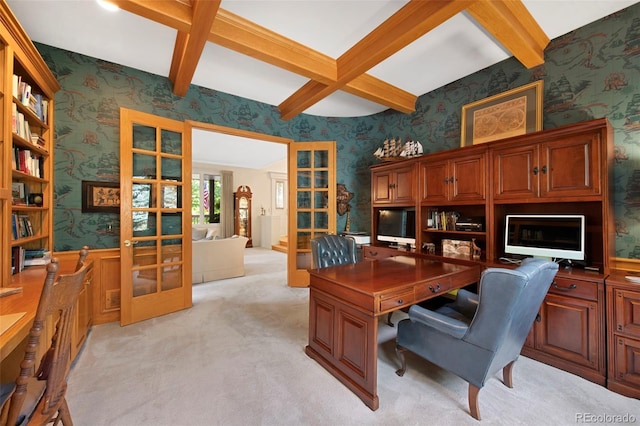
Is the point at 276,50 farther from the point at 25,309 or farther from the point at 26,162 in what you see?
the point at 25,309

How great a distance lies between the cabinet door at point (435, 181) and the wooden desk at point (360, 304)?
3.20ft

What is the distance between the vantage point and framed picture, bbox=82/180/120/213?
2850mm

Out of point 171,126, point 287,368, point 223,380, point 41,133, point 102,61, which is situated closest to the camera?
point 223,380

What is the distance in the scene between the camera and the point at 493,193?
2.62 metres

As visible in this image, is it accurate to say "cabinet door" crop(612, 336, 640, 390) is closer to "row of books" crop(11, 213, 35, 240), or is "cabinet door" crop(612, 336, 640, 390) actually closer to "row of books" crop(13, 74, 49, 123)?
"row of books" crop(11, 213, 35, 240)

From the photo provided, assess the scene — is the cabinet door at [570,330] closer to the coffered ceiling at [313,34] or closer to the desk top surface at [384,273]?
the desk top surface at [384,273]

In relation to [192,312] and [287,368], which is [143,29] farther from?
[287,368]

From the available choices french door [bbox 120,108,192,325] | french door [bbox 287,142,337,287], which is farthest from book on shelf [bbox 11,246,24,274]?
french door [bbox 287,142,337,287]

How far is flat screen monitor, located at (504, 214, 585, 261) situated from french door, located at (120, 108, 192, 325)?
3.67 m

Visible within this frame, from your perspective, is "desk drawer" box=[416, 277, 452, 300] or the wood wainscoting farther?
the wood wainscoting

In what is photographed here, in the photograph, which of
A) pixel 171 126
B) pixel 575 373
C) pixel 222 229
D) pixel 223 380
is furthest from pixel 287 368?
pixel 222 229

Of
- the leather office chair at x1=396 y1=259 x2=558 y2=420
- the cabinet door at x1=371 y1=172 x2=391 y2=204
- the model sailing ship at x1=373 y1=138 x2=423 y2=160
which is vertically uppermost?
the model sailing ship at x1=373 y1=138 x2=423 y2=160

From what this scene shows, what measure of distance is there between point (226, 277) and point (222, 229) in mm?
4405

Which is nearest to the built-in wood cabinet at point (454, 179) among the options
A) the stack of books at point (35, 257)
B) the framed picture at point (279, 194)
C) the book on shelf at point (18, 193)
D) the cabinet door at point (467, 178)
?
the cabinet door at point (467, 178)
